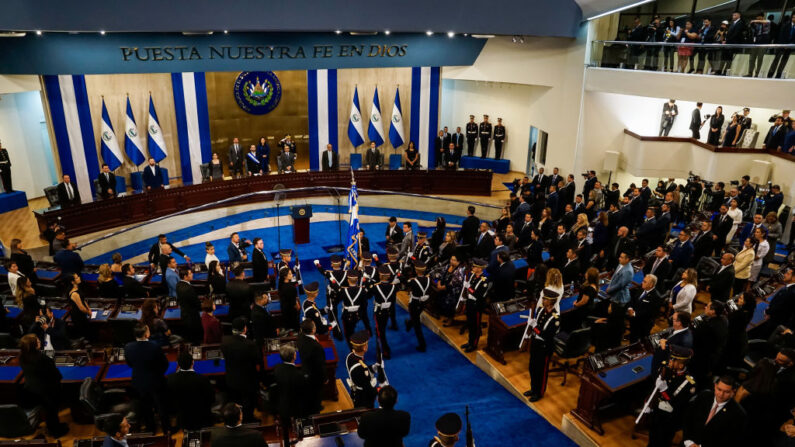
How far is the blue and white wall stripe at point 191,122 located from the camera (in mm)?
14977

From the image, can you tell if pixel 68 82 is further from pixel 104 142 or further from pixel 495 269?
pixel 495 269

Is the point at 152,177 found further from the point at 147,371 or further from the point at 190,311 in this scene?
the point at 147,371

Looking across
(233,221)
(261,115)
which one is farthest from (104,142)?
(261,115)

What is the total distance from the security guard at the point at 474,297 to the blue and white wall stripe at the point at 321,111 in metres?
9.99

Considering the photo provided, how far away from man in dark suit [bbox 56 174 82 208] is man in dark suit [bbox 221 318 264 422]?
8.30 metres

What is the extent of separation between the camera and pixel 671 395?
17.7 feet

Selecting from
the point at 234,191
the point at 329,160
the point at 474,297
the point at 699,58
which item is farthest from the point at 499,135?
the point at 474,297

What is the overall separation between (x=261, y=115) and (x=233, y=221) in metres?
5.23

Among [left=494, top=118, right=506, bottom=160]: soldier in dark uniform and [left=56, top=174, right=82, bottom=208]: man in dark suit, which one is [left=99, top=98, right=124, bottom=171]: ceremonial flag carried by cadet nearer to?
[left=56, top=174, right=82, bottom=208]: man in dark suit

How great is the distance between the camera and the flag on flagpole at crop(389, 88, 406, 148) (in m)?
17.4

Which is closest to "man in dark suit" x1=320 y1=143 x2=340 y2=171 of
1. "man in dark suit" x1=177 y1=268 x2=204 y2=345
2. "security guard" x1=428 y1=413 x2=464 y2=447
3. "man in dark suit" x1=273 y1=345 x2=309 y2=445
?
"man in dark suit" x1=177 y1=268 x2=204 y2=345

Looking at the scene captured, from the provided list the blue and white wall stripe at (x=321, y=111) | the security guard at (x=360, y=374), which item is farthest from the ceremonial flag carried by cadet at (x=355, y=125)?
the security guard at (x=360, y=374)

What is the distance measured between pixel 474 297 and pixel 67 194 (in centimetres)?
954

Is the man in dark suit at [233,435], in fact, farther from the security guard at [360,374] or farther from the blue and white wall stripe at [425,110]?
the blue and white wall stripe at [425,110]
